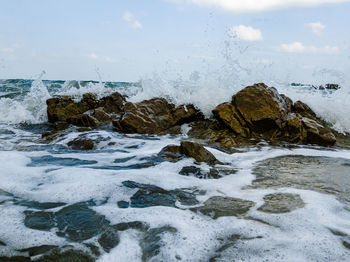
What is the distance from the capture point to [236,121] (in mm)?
6074

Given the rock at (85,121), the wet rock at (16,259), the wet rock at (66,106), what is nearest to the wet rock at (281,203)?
the wet rock at (16,259)

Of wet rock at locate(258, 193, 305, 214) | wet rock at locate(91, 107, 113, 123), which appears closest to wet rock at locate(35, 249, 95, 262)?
wet rock at locate(258, 193, 305, 214)

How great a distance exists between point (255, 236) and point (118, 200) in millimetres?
1340

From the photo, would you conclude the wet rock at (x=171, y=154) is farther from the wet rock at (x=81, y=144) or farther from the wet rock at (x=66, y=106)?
the wet rock at (x=66, y=106)

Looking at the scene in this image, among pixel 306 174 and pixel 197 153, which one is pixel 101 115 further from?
pixel 306 174

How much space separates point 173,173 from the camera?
3621mm

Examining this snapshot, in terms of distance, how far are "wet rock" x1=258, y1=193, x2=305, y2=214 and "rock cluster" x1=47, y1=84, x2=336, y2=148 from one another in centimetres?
235

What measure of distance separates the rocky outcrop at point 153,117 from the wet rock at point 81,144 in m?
1.36

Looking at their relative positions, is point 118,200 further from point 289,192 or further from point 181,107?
point 181,107

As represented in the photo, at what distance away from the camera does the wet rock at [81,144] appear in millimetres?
5074

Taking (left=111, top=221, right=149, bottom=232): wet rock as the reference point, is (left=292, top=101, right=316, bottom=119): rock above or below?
above

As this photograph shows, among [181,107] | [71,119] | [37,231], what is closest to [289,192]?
[37,231]

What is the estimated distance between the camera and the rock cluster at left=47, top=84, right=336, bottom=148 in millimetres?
5711

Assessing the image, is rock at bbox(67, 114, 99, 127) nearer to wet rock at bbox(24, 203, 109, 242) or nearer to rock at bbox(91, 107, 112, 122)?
rock at bbox(91, 107, 112, 122)
